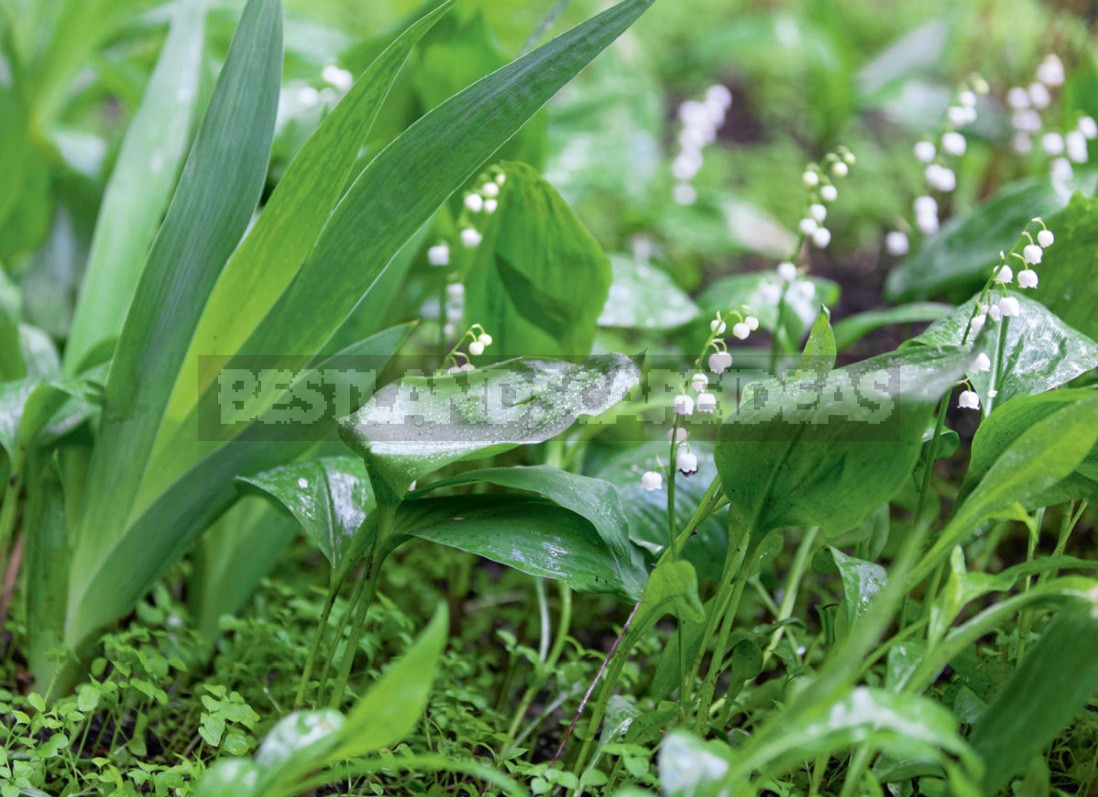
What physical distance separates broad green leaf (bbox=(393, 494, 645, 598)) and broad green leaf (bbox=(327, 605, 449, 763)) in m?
0.25

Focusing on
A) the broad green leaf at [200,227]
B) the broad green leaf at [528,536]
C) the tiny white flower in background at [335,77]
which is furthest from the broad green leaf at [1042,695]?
the tiny white flower in background at [335,77]

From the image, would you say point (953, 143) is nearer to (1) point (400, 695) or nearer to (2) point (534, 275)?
(2) point (534, 275)

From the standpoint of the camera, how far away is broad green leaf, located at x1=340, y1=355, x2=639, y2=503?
3.26 feet

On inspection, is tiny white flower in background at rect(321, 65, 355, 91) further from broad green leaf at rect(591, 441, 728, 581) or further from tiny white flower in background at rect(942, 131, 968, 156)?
tiny white flower in background at rect(942, 131, 968, 156)

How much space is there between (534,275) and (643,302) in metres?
0.30

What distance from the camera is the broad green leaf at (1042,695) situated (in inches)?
33.4

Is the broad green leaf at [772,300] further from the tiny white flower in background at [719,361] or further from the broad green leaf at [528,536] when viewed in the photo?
the broad green leaf at [528,536]

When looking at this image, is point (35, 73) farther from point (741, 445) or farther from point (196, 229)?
point (741, 445)

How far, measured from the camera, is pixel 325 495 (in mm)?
1151

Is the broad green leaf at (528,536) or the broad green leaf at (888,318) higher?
the broad green leaf at (888,318)

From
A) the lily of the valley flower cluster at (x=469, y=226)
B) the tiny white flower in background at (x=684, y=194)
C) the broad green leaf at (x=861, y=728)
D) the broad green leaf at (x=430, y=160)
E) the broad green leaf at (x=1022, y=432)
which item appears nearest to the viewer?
the broad green leaf at (x=861, y=728)

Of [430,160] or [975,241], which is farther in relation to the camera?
[975,241]

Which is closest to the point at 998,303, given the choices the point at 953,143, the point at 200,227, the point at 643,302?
the point at 953,143

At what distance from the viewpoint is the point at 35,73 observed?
2.18 m
